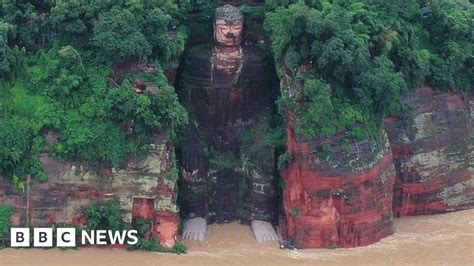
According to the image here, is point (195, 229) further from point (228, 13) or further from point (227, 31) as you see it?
point (228, 13)

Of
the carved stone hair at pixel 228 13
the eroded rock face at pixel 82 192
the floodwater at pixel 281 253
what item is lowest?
the floodwater at pixel 281 253

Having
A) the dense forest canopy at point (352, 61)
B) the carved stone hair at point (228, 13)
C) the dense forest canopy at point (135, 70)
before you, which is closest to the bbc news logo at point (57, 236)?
the dense forest canopy at point (135, 70)

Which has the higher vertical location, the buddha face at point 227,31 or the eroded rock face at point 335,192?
the buddha face at point 227,31

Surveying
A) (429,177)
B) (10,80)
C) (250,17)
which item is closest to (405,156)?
(429,177)

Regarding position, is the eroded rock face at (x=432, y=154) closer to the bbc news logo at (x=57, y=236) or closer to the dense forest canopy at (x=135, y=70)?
the dense forest canopy at (x=135, y=70)

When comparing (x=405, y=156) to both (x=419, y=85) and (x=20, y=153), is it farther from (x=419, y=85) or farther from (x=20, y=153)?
(x=20, y=153)

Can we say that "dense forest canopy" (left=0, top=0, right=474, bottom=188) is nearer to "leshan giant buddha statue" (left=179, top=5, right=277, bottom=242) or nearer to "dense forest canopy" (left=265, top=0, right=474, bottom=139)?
"dense forest canopy" (left=265, top=0, right=474, bottom=139)
